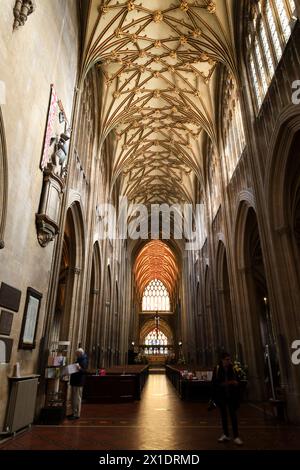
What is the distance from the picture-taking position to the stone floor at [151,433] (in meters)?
4.95

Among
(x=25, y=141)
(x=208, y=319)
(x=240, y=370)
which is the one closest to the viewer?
(x=25, y=141)

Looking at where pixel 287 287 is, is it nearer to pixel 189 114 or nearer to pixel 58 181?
pixel 58 181

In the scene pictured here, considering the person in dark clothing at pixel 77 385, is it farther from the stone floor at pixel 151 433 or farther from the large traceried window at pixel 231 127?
the large traceried window at pixel 231 127

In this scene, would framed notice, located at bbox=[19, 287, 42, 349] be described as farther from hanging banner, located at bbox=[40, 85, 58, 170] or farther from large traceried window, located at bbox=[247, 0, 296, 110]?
large traceried window, located at bbox=[247, 0, 296, 110]

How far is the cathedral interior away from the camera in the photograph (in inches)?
245

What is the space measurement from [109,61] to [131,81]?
2.40m

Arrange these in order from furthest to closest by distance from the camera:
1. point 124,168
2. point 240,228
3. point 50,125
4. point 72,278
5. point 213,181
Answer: point 124,168 < point 213,181 < point 240,228 < point 72,278 < point 50,125

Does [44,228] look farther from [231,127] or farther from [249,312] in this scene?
[231,127]

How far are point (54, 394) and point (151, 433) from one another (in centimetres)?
305

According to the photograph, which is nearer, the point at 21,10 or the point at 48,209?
the point at 21,10

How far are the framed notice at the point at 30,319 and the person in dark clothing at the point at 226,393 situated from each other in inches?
161

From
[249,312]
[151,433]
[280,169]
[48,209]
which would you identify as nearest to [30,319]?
[48,209]

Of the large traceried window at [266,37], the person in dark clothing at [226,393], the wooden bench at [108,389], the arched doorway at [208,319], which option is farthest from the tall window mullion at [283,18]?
the arched doorway at [208,319]

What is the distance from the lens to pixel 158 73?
16.5 meters
